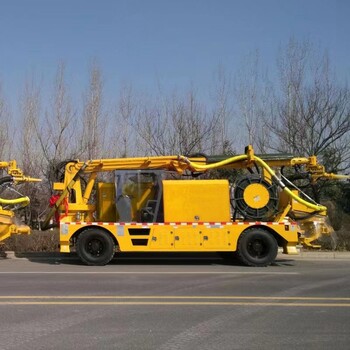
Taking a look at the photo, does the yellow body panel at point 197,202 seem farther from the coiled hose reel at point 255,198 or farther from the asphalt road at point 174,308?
the asphalt road at point 174,308

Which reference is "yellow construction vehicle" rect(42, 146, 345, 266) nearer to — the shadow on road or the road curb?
the shadow on road

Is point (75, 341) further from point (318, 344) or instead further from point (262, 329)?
point (318, 344)

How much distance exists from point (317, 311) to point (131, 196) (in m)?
7.80

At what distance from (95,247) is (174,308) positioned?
6.50m

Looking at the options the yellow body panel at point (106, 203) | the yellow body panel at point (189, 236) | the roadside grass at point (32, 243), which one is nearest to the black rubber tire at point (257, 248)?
the yellow body panel at point (189, 236)

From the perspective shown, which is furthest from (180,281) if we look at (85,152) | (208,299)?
(85,152)

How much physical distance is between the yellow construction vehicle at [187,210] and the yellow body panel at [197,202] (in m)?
0.03

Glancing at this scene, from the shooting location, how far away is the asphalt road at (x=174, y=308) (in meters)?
6.01

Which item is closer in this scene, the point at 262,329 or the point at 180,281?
the point at 262,329

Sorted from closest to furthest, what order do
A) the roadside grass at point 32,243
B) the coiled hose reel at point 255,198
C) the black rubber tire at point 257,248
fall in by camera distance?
the black rubber tire at point 257,248 < the coiled hose reel at point 255,198 < the roadside grass at point 32,243

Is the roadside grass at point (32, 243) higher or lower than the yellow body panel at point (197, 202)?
lower

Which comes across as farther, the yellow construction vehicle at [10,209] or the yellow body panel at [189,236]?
the yellow construction vehicle at [10,209]

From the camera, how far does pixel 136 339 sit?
602 centimetres

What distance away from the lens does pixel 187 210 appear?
1385cm
